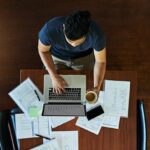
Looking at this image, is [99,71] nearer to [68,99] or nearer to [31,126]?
[68,99]

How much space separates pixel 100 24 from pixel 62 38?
2.83 feet

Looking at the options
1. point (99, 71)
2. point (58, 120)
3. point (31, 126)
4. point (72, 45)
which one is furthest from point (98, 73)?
point (31, 126)

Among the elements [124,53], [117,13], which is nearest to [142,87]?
[124,53]

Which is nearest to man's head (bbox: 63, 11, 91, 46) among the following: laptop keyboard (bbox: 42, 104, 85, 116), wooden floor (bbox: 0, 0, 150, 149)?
laptop keyboard (bbox: 42, 104, 85, 116)

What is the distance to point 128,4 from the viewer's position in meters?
2.38

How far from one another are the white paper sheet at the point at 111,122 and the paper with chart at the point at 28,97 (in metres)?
0.35

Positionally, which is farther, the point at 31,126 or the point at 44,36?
the point at 31,126

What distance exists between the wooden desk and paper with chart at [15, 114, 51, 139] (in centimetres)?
4

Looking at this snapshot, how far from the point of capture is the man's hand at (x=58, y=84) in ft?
5.35

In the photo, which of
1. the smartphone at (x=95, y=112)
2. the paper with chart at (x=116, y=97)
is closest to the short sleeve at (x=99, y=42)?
the paper with chart at (x=116, y=97)

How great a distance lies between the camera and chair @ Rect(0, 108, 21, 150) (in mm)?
1640

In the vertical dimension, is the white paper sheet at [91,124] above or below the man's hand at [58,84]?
below

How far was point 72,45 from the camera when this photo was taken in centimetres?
153

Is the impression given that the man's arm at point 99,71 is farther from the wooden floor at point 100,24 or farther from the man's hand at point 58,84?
the wooden floor at point 100,24
